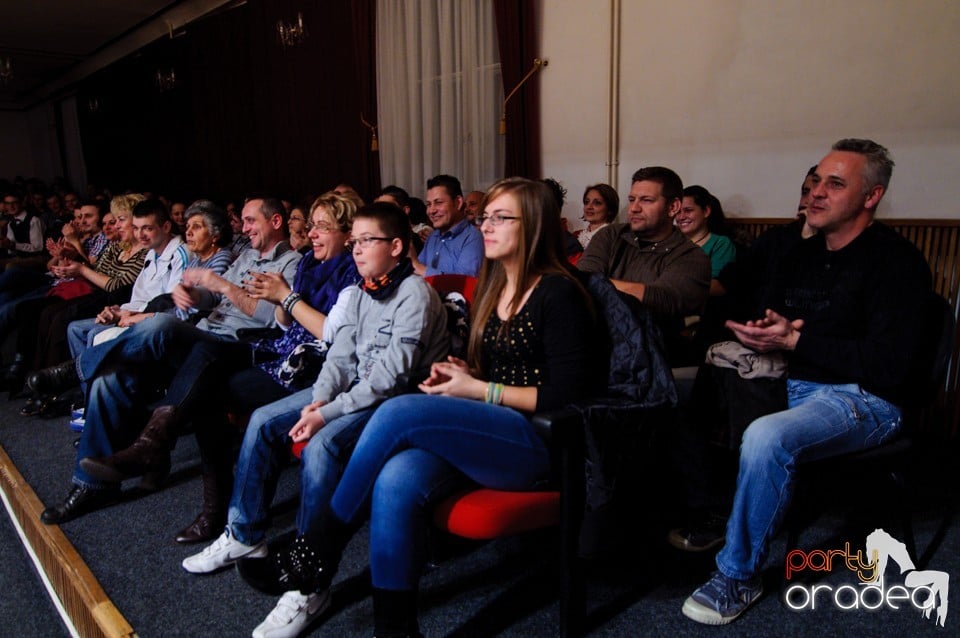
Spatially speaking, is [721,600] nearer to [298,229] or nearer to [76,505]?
[76,505]

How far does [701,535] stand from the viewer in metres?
2.01

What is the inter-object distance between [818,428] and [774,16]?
2275 mm

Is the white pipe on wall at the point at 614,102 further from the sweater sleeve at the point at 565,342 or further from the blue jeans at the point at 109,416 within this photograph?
the blue jeans at the point at 109,416

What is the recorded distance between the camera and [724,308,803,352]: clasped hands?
5.56 ft

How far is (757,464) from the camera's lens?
1592 mm

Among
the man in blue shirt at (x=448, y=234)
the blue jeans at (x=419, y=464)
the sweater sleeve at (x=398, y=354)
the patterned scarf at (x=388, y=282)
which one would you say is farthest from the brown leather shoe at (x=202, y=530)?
the man in blue shirt at (x=448, y=234)

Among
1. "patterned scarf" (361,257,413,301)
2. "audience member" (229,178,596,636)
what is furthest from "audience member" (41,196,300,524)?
"audience member" (229,178,596,636)

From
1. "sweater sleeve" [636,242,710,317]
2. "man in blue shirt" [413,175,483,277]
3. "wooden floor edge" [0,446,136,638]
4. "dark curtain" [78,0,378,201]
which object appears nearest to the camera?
"wooden floor edge" [0,446,136,638]

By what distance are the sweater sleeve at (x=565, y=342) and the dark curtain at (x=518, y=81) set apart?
9.03 feet

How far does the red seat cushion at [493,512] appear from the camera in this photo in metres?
1.44

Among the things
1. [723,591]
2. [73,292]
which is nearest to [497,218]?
[723,591]

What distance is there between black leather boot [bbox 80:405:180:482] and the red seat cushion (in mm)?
1175

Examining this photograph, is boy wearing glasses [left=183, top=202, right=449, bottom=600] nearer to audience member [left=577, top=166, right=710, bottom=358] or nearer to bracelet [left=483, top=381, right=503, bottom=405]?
bracelet [left=483, top=381, right=503, bottom=405]

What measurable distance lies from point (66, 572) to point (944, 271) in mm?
3408
